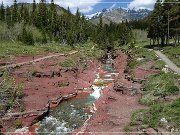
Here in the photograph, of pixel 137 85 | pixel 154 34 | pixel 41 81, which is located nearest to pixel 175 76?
pixel 137 85

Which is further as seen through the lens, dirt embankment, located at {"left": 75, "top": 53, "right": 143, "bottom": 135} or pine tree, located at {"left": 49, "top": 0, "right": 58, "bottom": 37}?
pine tree, located at {"left": 49, "top": 0, "right": 58, "bottom": 37}

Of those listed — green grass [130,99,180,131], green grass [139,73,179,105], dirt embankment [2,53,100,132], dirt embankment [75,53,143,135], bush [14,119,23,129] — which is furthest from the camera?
dirt embankment [2,53,100,132]

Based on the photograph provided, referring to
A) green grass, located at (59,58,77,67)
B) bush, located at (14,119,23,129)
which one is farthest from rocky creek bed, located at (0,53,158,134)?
green grass, located at (59,58,77,67)

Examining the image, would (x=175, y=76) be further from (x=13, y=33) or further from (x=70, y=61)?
(x=13, y=33)

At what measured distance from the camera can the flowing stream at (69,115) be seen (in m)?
33.5

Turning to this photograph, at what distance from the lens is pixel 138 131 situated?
27297 mm

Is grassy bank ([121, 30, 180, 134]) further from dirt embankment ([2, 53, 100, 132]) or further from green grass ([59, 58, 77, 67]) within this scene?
green grass ([59, 58, 77, 67])

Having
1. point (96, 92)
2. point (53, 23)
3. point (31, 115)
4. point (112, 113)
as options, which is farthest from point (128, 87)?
point (53, 23)

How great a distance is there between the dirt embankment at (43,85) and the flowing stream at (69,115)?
1060 mm

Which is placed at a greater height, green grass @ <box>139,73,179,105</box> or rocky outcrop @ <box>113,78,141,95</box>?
green grass @ <box>139,73,179,105</box>

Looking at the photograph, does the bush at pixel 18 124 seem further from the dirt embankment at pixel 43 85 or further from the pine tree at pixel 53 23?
the pine tree at pixel 53 23


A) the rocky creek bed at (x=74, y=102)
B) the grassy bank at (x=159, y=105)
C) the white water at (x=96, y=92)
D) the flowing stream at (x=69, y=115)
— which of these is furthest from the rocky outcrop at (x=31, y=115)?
the grassy bank at (x=159, y=105)

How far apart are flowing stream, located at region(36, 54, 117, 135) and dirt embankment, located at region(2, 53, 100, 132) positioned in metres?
1.06

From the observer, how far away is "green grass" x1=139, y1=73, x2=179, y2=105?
1401 inches
